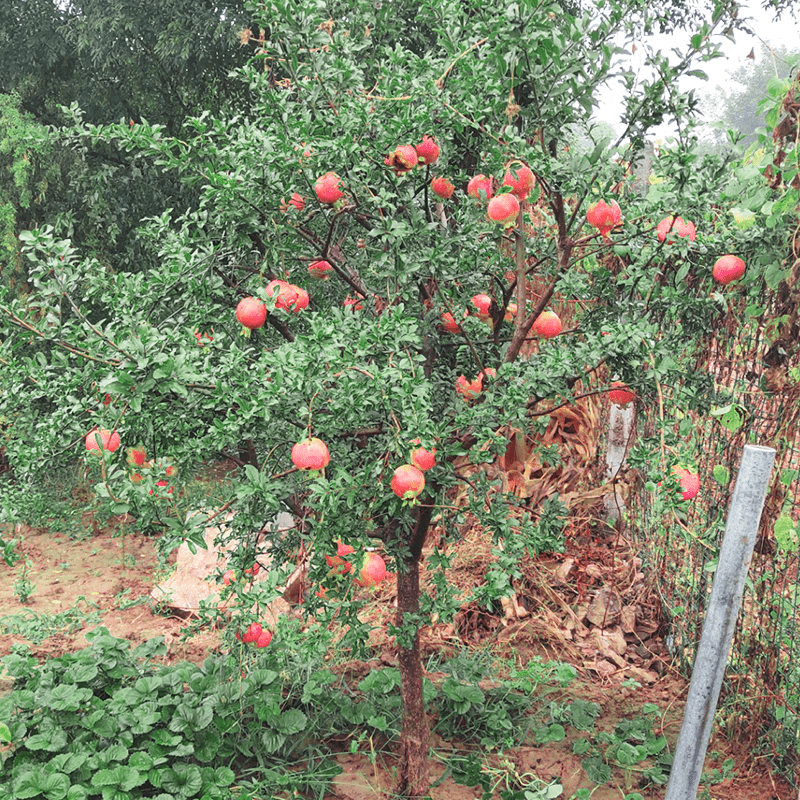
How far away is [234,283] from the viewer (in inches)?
103

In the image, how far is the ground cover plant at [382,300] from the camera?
2.00 m

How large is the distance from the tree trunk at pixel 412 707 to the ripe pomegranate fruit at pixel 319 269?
0.93m

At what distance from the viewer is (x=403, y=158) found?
2150mm

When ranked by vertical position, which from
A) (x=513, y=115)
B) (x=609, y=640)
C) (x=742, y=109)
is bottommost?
(x=609, y=640)

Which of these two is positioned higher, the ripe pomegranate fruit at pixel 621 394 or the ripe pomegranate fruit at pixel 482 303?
the ripe pomegranate fruit at pixel 482 303

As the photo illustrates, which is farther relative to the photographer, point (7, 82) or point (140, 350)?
point (7, 82)

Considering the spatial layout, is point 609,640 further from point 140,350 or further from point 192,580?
point 140,350

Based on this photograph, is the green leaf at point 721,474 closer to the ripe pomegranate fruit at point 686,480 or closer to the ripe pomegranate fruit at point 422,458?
the ripe pomegranate fruit at point 686,480

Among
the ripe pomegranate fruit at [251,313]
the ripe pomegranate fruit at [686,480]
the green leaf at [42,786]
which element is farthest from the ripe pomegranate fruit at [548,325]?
the green leaf at [42,786]

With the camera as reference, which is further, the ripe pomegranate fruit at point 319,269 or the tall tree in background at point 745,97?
the tall tree in background at point 745,97

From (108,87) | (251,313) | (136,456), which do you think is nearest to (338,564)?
(136,456)

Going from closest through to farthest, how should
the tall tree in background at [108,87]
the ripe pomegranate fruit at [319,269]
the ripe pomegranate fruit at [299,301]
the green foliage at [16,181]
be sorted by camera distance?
the ripe pomegranate fruit at [299,301] → the ripe pomegranate fruit at [319,269] → the green foliage at [16,181] → the tall tree in background at [108,87]

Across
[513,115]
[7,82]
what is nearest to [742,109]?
[7,82]

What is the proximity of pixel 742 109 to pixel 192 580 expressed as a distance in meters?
50.4
